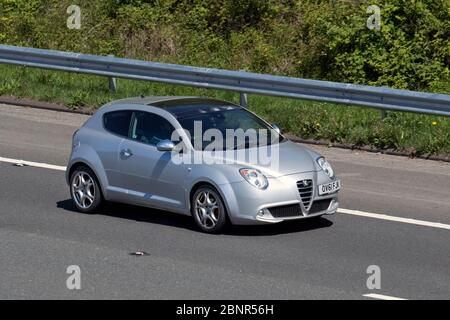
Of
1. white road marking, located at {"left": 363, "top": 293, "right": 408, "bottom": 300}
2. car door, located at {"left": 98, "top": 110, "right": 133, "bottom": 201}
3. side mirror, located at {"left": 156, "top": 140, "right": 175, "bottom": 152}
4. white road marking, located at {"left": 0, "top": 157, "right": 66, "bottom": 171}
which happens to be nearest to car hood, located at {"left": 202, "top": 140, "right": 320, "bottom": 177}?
side mirror, located at {"left": 156, "top": 140, "right": 175, "bottom": 152}

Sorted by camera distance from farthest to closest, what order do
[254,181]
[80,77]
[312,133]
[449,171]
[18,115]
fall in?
[80,77], [18,115], [312,133], [449,171], [254,181]

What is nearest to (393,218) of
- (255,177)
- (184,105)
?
(255,177)

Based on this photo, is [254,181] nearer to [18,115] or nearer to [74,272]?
[74,272]

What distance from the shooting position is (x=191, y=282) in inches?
466

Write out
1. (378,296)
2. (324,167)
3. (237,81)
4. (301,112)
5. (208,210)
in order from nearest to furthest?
1. (378,296)
2. (208,210)
3. (324,167)
4. (301,112)
5. (237,81)

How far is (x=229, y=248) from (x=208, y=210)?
0.83m

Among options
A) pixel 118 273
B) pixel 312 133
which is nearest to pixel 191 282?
pixel 118 273

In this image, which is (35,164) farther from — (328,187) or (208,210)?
(328,187)

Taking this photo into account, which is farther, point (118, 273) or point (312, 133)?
point (312, 133)

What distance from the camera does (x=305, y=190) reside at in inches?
553

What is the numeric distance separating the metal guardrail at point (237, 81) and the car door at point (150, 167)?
224 inches

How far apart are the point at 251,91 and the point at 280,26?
5.55m

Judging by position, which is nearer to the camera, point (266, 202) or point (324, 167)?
point (266, 202)

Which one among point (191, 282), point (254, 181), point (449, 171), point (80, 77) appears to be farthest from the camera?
point (80, 77)
